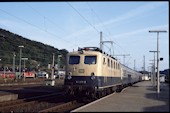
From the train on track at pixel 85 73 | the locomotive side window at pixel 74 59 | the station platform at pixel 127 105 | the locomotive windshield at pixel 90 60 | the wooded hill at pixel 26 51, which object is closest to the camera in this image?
the station platform at pixel 127 105

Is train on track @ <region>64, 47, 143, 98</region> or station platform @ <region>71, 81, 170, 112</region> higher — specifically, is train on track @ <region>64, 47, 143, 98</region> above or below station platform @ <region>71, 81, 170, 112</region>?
above

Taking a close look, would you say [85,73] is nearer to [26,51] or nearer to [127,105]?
[127,105]

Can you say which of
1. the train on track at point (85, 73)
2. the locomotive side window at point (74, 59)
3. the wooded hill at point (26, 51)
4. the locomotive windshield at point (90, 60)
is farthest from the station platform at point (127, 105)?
the wooded hill at point (26, 51)

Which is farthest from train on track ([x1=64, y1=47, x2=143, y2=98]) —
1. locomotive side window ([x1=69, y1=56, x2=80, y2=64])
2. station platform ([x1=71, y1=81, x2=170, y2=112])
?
station platform ([x1=71, y1=81, x2=170, y2=112])

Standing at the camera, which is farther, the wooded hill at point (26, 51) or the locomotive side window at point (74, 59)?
the wooded hill at point (26, 51)

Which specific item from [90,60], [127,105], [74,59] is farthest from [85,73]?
[127,105]

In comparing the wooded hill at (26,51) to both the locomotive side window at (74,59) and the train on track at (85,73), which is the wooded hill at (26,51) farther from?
the train on track at (85,73)

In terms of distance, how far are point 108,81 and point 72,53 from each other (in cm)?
390

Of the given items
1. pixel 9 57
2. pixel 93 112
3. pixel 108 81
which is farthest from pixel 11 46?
pixel 93 112

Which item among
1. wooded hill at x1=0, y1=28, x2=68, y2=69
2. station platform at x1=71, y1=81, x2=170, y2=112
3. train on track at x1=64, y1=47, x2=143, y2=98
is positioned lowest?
station platform at x1=71, y1=81, x2=170, y2=112

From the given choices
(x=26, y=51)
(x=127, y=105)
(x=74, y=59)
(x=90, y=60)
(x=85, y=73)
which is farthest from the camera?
(x=26, y=51)

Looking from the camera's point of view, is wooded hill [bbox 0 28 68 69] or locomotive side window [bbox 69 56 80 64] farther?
wooded hill [bbox 0 28 68 69]

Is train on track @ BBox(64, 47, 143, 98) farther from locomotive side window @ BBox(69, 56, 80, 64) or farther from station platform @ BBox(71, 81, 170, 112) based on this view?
station platform @ BBox(71, 81, 170, 112)

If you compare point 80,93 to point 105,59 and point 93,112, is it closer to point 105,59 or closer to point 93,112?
point 105,59
